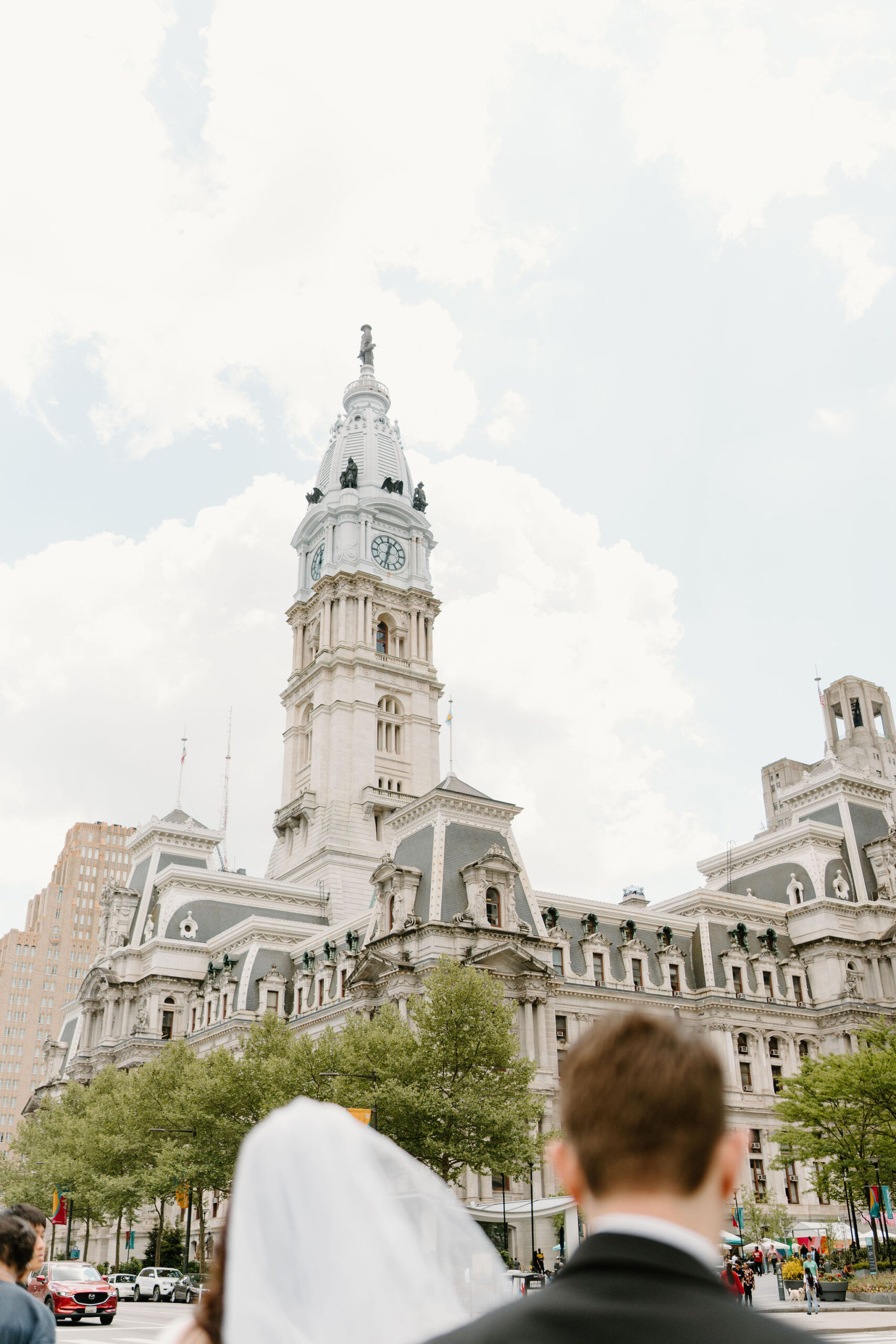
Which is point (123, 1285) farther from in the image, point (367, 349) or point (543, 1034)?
point (367, 349)

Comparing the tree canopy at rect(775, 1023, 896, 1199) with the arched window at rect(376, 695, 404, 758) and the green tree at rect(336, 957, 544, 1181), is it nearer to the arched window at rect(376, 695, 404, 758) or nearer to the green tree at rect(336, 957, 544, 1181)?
the green tree at rect(336, 957, 544, 1181)

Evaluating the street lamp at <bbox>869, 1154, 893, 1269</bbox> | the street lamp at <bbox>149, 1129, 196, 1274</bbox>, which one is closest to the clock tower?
the street lamp at <bbox>149, 1129, 196, 1274</bbox>

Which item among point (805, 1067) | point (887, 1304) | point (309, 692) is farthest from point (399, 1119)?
point (309, 692)

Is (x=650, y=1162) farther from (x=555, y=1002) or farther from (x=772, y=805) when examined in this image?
(x=772, y=805)

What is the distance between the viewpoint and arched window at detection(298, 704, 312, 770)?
110562mm

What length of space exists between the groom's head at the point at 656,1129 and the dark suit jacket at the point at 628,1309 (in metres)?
0.12

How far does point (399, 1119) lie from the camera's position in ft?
160

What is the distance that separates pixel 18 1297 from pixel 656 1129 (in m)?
5.49

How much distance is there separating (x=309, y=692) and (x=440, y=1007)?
2507 inches

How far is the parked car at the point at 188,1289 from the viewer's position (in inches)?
2094

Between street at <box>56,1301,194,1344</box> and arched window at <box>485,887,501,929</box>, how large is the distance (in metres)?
23.8

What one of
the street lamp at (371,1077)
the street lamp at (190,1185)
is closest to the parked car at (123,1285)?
the street lamp at (190,1185)

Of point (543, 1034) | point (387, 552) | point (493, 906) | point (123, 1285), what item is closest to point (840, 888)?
point (543, 1034)

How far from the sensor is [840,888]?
8206 centimetres
